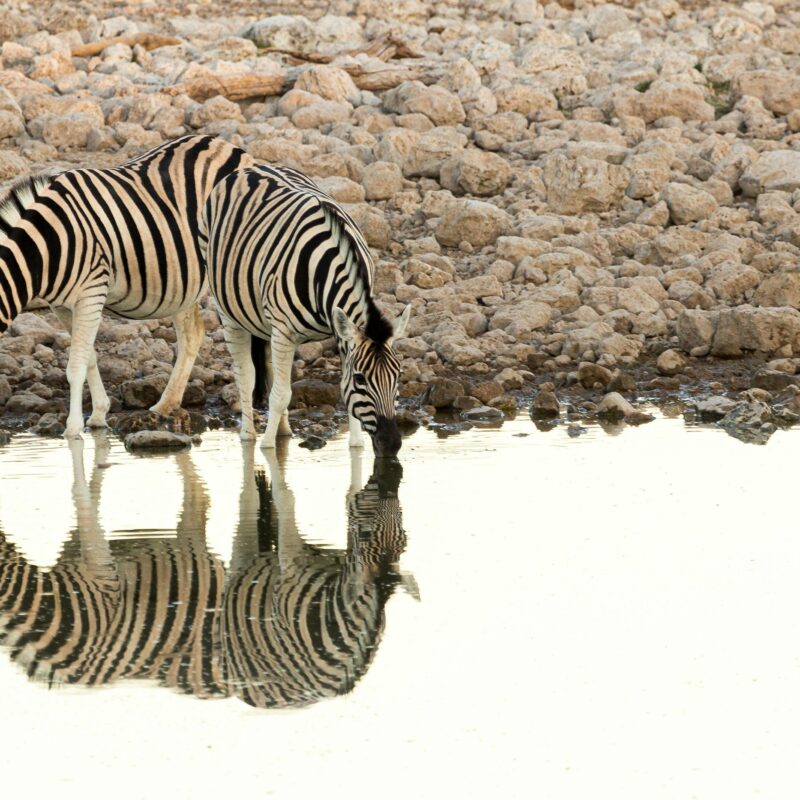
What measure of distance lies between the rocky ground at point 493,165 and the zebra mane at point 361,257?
1.54 meters

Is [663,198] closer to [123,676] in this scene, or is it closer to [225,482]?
[225,482]

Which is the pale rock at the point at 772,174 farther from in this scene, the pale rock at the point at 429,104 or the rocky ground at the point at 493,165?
the pale rock at the point at 429,104

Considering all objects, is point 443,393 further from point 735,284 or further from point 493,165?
point 493,165

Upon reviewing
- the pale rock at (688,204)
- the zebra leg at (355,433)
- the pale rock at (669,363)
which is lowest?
the zebra leg at (355,433)

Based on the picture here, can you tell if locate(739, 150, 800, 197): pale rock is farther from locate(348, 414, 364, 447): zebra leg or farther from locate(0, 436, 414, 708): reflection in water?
locate(0, 436, 414, 708): reflection in water

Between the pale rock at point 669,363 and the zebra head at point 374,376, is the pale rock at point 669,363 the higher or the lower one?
the higher one

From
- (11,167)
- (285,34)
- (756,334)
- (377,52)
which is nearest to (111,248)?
(756,334)

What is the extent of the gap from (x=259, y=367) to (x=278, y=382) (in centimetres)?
157

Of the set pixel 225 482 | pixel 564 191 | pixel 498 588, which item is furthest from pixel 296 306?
pixel 564 191

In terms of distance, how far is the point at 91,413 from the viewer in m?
12.6

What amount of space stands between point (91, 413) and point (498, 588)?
6.77 m

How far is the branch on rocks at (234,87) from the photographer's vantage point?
20000 mm

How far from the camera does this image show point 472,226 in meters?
16.1

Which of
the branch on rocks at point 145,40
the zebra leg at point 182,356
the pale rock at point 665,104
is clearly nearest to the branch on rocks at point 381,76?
the pale rock at point 665,104
